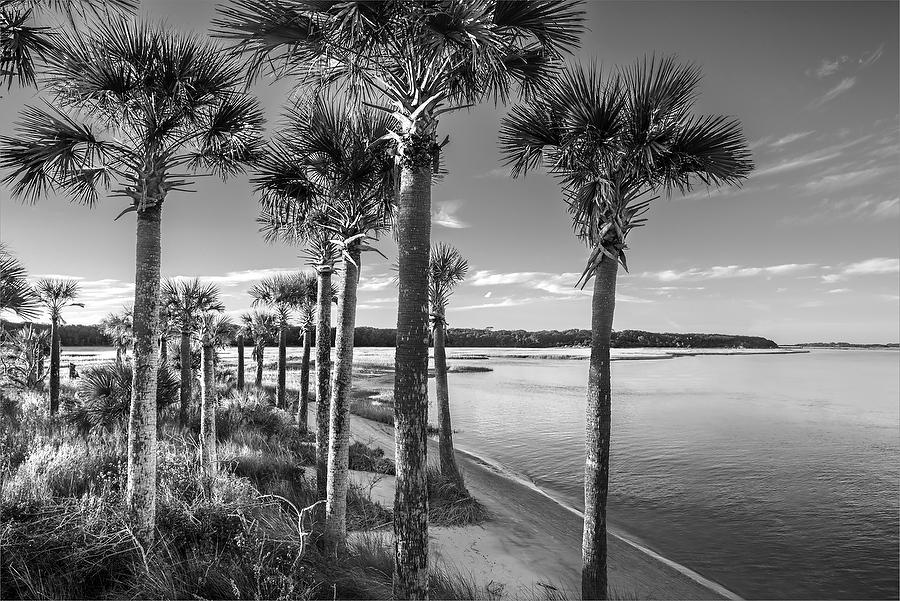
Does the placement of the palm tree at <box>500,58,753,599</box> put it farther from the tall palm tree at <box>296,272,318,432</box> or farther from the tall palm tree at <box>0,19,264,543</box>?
the tall palm tree at <box>296,272,318,432</box>

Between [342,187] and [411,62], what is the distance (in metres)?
3.40

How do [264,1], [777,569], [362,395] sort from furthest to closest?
[362,395] → [777,569] → [264,1]

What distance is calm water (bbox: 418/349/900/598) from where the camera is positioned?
10539 millimetres

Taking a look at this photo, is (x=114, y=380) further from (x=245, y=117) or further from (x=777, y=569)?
(x=777, y=569)

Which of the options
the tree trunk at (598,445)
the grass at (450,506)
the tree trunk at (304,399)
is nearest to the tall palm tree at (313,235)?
the grass at (450,506)

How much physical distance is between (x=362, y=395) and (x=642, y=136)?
34655 millimetres

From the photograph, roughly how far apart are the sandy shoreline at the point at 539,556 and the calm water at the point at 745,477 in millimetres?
1064

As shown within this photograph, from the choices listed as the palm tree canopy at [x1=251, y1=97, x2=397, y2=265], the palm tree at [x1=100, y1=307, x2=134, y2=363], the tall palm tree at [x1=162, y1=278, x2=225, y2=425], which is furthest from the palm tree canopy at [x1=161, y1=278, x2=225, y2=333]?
the palm tree at [x1=100, y1=307, x2=134, y2=363]

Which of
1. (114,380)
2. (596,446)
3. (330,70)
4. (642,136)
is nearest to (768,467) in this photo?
(596,446)

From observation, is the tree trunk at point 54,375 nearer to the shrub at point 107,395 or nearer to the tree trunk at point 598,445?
the shrub at point 107,395

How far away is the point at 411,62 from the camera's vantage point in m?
5.36

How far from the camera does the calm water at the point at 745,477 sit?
34.6 ft

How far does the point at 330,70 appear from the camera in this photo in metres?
5.85

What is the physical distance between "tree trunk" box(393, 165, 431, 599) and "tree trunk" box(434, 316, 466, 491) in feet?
24.7
